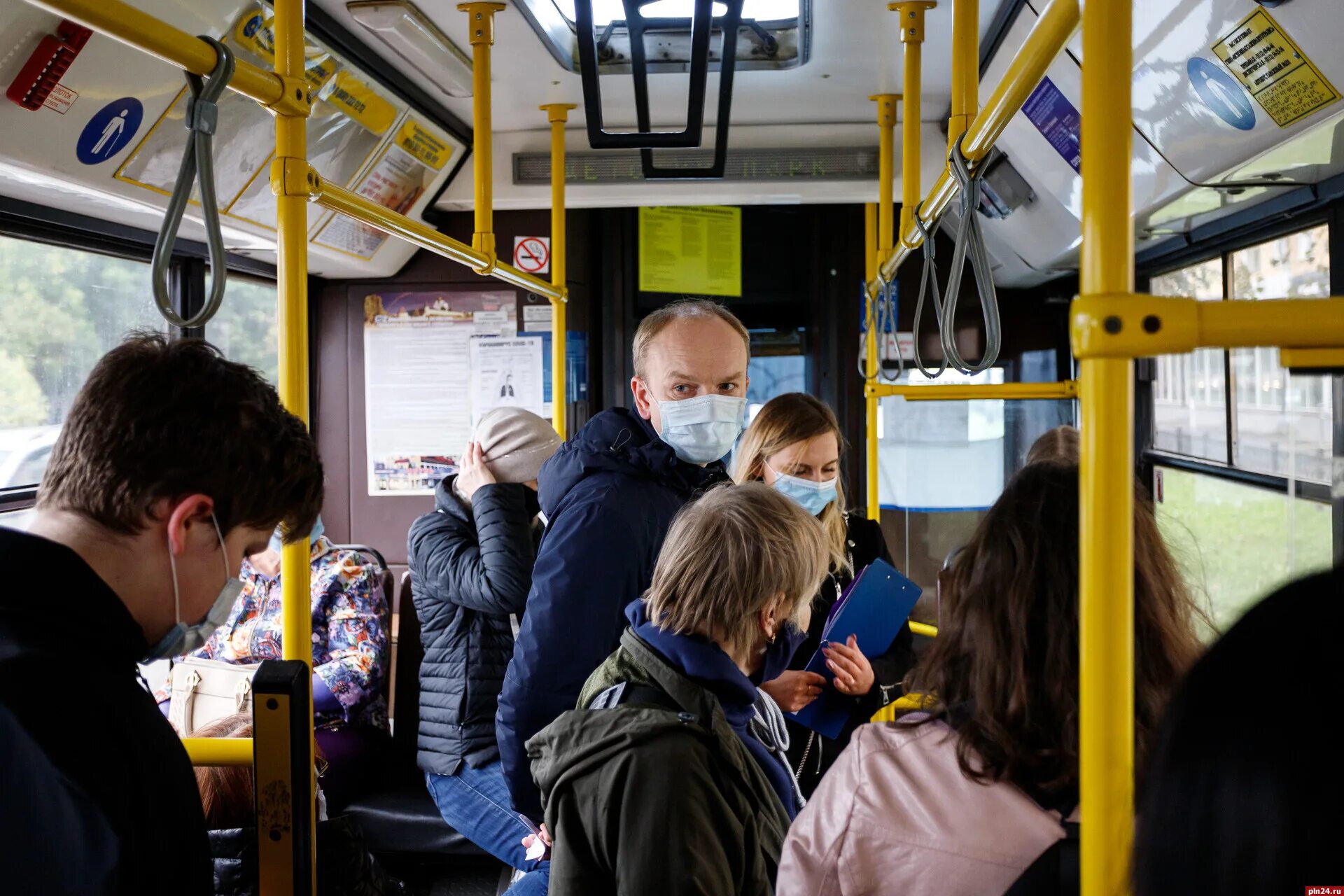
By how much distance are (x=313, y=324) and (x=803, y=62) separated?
2379 millimetres

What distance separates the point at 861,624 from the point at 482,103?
1.62 m

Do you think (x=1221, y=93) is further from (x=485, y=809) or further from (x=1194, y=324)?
(x=485, y=809)

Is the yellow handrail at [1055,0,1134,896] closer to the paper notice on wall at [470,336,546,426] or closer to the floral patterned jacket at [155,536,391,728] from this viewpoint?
the floral patterned jacket at [155,536,391,728]

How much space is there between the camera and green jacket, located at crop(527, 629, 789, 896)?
3.74 feet

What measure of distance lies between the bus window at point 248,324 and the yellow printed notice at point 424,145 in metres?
0.81

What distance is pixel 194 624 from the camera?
3.37 feet

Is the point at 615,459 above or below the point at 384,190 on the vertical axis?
below

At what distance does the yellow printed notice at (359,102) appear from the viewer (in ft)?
9.16

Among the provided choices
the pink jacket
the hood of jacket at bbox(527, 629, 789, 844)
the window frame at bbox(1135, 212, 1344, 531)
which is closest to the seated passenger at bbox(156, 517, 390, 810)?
the hood of jacket at bbox(527, 629, 789, 844)

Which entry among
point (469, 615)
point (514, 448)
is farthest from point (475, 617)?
point (514, 448)

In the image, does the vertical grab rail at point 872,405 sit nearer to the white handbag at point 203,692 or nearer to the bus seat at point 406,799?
the bus seat at point 406,799

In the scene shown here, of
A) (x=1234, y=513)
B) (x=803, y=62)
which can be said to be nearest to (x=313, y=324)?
(x=803, y=62)

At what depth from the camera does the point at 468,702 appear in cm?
227

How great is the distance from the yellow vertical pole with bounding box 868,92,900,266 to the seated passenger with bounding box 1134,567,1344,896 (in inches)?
89.6
